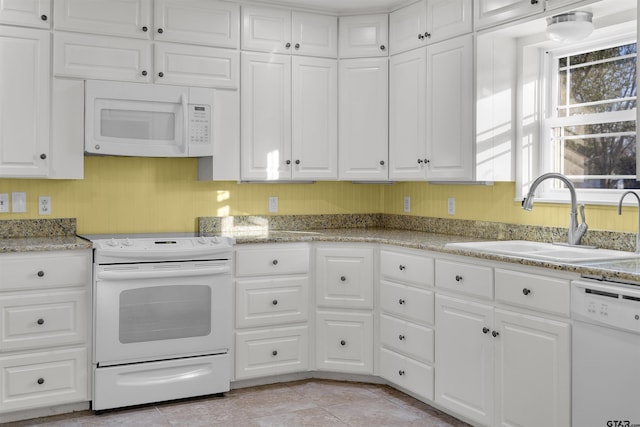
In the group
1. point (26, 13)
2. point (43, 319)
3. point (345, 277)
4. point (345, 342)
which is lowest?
point (345, 342)

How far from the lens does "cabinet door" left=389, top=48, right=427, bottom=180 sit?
12.7ft

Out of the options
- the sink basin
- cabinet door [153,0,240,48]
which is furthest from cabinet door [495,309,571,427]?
cabinet door [153,0,240,48]

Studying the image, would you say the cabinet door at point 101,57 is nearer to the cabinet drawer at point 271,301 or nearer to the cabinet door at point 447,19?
the cabinet drawer at point 271,301

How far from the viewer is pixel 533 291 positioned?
2678mm

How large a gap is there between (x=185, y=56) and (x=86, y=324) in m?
1.60

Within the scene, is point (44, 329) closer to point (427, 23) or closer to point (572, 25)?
point (427, 23)

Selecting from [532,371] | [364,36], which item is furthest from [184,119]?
[532,371]

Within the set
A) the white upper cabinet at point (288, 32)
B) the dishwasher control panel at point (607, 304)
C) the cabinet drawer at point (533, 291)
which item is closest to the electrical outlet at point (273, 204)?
the white upper cabinet at point (288, 32)

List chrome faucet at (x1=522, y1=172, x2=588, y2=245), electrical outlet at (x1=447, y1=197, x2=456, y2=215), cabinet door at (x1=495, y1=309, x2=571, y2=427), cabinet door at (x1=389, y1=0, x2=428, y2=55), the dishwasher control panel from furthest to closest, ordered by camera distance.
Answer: electrical outlet at (x1=447, y1=197, x2=456, y2=215), cabinet door at (x1=389, y1=0, x2=428, y2=55), chrome faucet at (x1=522, y1=172, x2=588, y2=245), cabinet door at (x1=495, y1=309, x2=571, y2=427), the dishwasher control panel

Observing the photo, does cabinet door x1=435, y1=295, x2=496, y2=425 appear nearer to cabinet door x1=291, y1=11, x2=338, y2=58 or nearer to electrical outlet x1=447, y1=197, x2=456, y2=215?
electrical outlet x1=447, y1=197, x2=456, y2=215

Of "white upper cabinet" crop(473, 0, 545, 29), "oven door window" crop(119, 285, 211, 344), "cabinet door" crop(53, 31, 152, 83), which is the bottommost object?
"oven door window" crop(119, 285, 211, 344)

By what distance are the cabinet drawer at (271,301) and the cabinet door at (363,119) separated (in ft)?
2.78

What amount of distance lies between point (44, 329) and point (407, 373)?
1889mm

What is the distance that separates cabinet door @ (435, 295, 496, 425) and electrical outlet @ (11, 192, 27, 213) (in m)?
2.35
